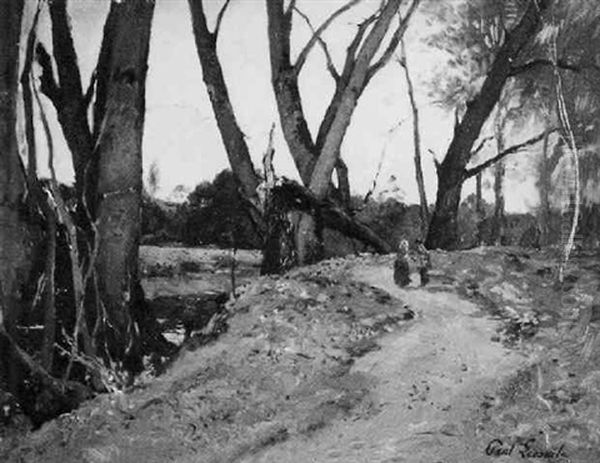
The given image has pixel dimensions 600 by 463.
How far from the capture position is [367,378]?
302 centimetres

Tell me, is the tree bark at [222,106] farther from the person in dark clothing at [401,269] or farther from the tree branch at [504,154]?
the tree branch at [504,154]

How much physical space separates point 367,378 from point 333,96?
1.71 meters

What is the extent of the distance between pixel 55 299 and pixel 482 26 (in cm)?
338

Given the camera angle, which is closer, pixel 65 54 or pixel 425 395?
pixel 425 395

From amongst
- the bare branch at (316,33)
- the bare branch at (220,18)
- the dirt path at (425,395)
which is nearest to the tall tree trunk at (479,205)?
the bare branch at (316,33)

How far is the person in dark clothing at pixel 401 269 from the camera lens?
3670mm

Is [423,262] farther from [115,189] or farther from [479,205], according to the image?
[115,189]

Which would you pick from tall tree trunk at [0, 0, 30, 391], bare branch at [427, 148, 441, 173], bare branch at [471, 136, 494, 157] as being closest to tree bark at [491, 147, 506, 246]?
bare branch at [471, 136, 494, 157]

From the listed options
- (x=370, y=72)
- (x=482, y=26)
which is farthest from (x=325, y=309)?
(x=482, y=26)

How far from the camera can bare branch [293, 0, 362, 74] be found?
13.4 feet

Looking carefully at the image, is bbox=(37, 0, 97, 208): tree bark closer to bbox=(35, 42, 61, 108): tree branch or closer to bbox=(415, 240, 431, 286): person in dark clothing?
bbox=(35, 42, 61, 108): tree branch

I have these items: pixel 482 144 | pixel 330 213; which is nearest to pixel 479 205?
pixel 482 144

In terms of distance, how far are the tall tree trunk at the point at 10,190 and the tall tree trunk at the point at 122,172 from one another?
31 centimetres

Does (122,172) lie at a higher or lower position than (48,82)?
lower
